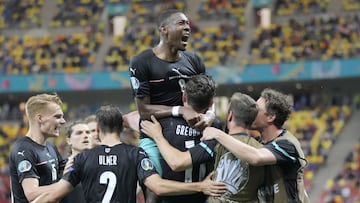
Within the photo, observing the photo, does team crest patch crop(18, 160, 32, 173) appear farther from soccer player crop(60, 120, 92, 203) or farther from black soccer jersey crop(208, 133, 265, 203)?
black soccer jersey crop(208, 133, 265, 203)

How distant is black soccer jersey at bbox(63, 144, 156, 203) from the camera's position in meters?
6.28

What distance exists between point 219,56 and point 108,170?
2465cm

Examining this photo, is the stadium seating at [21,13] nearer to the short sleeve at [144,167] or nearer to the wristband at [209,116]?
the short sleeve at [144,167]

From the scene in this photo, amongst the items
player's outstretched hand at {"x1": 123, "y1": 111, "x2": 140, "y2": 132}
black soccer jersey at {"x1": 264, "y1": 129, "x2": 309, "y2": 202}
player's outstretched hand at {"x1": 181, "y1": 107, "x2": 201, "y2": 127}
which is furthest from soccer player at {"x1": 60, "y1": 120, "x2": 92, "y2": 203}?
black soccer jersey at {"x1": 264, "y1": 129, "x2": 309, "y2": 202}

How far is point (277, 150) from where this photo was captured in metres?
5.95

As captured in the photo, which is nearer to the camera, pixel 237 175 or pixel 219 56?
pixel 237 175

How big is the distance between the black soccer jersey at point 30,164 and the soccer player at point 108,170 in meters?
0.36

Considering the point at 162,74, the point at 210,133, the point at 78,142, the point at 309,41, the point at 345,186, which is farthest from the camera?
the point at 309,41

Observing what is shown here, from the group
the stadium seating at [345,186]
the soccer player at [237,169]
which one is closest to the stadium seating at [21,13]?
the stadium seating at [345,186]

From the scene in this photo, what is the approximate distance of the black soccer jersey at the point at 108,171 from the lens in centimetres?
628

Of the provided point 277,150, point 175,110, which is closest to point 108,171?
A: point 175,110

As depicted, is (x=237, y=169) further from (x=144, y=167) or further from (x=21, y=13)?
(x=21, y=13)

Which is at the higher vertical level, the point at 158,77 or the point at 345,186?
the point at 158,77

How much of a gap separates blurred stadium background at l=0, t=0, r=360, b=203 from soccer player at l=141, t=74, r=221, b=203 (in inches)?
707
